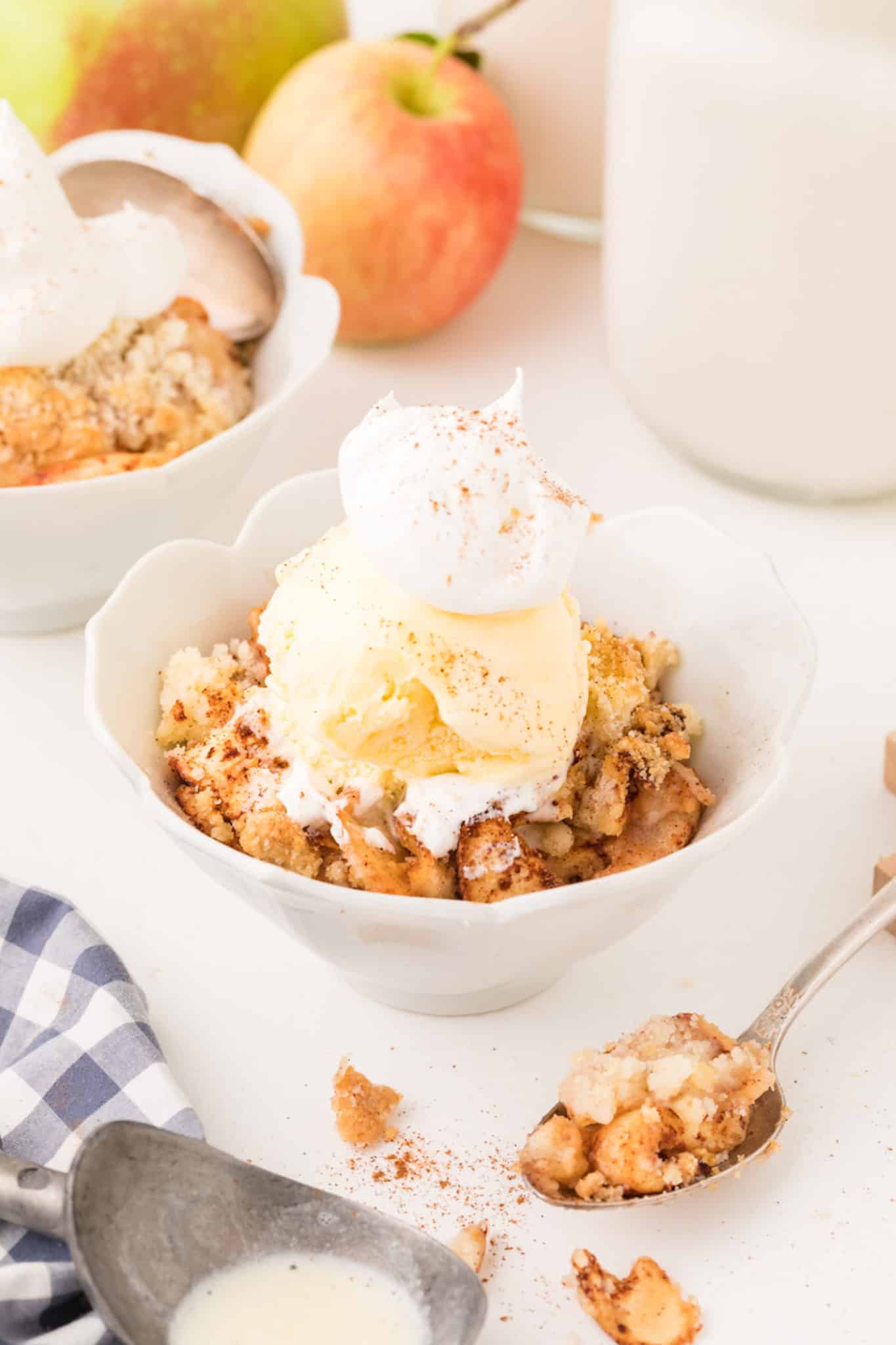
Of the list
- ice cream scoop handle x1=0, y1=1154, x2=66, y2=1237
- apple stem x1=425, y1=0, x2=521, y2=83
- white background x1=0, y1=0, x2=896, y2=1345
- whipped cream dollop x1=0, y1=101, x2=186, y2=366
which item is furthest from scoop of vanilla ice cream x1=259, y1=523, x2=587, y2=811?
apple stem x1=425, y1=0, x2=521, y2=83

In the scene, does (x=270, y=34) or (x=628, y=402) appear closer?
(x=628, y=402)

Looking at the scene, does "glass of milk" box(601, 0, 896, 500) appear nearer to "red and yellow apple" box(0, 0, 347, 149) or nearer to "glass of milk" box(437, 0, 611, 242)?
"glass of milk" box(437, 0, 611, 242)

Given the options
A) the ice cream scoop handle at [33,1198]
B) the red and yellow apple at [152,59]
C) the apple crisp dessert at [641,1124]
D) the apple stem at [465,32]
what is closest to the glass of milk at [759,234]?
the apple stem at [465,32]

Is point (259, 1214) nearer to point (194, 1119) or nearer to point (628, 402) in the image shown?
point (194, 1119)

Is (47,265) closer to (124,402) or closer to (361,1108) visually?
(124,402)

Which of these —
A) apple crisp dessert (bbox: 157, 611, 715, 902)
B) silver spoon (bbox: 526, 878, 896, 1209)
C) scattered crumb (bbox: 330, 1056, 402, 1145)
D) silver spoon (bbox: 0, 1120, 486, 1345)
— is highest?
apple crisp dessert (bbox: 157, 611, 715, 902)

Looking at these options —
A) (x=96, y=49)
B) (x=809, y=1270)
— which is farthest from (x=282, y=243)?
(x=809, y=1270)
